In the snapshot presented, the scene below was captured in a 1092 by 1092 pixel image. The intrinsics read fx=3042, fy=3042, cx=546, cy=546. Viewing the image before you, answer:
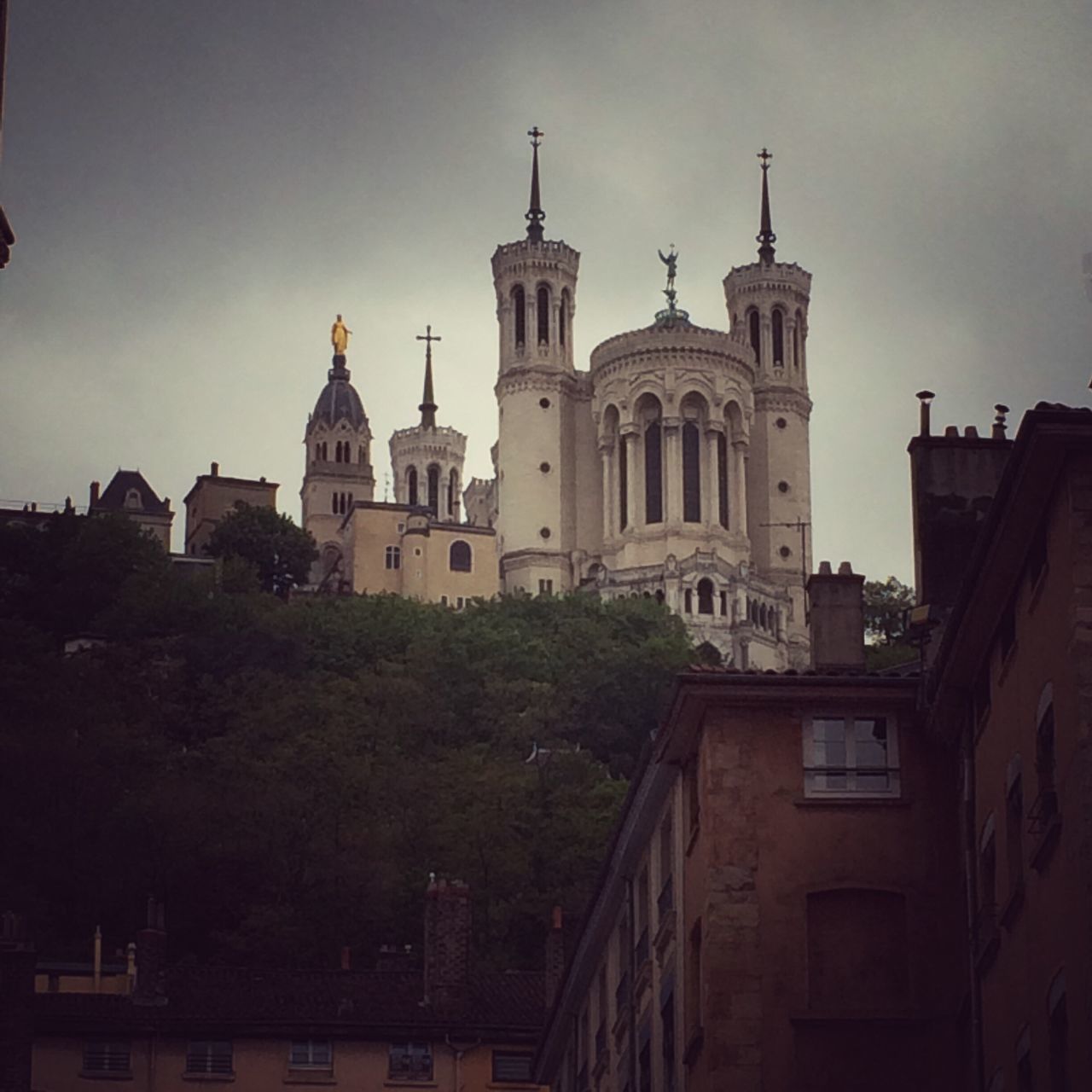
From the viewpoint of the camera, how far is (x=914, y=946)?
2923cm

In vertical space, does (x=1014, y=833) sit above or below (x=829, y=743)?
below

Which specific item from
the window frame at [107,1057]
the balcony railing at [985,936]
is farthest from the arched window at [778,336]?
the balcony railing at [985,936]

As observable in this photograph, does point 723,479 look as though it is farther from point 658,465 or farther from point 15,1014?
point 15,1014

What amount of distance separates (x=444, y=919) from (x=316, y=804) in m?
41.3

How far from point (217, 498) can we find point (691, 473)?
31.6 meters

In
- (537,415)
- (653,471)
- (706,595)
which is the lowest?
(706,595)

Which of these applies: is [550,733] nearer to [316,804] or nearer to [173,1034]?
[316,804]

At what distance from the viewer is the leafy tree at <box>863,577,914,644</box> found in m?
141

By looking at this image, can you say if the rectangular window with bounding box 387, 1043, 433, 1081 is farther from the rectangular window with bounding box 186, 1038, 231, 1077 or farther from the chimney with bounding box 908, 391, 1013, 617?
the chimney with bounding box 908, 391, 1013, 617

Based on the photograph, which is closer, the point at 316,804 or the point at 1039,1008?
the point at 1039,1008

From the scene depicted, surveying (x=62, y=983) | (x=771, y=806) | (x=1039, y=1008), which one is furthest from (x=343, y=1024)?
(x=1039, y=1008)

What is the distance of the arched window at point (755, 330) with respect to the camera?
605ft

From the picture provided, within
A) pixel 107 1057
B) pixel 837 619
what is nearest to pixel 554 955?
pixel 107 1057

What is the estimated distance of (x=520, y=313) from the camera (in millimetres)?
182875
